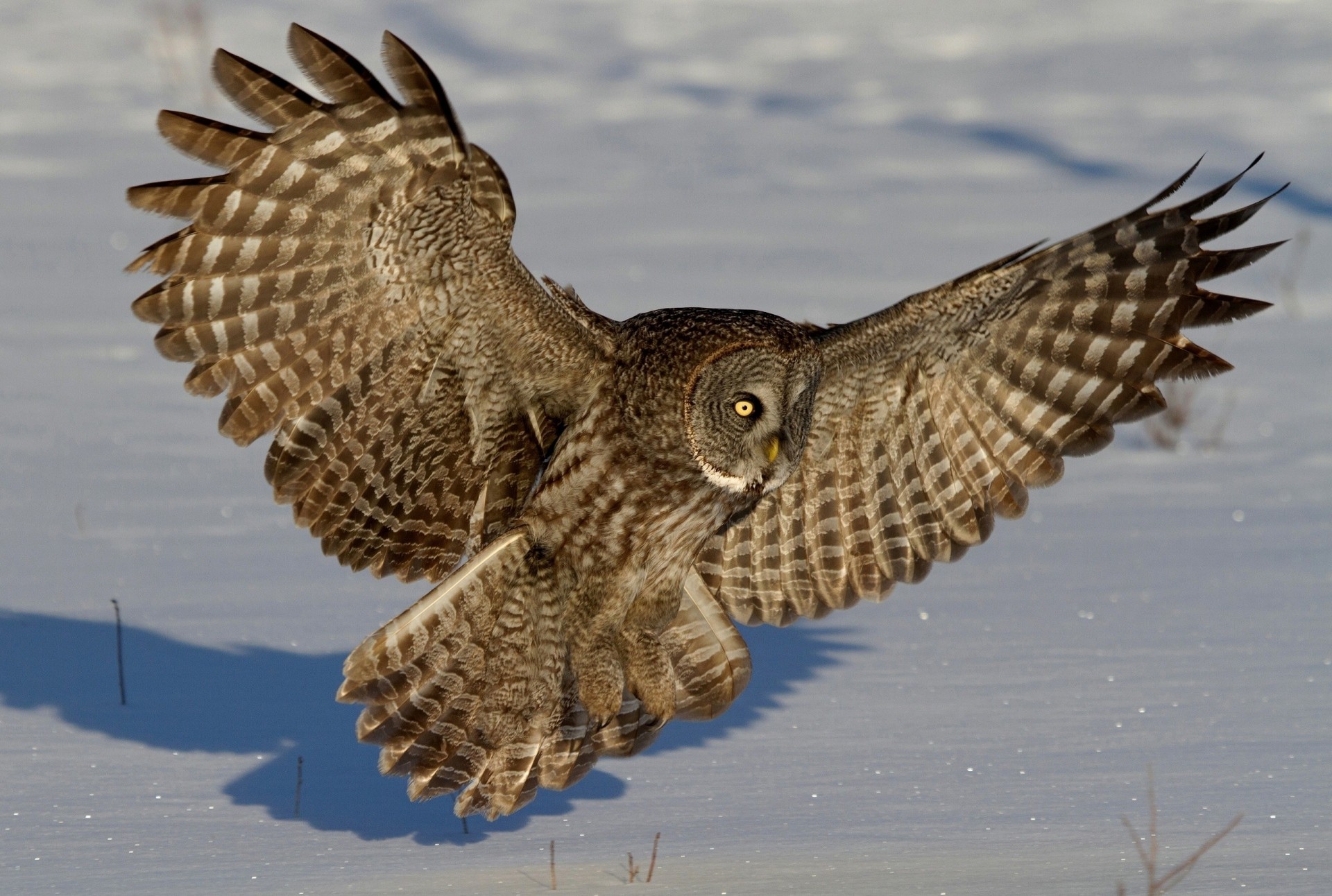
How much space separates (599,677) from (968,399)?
1.31 meters

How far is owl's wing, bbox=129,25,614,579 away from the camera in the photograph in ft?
12.4

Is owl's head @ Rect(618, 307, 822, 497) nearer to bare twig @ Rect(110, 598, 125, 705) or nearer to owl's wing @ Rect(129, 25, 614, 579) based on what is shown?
owl's wing @ Rect(129, 25, 614, 579)

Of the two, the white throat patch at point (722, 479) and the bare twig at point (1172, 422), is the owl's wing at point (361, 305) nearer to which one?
the white throat patch at point (722, 479)

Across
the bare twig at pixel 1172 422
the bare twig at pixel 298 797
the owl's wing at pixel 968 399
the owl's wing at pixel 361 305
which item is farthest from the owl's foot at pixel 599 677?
the bare twig at pixel 1172 422

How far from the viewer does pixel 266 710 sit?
15.8 feet

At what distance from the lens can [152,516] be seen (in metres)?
6.73

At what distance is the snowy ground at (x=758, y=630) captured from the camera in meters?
3.90

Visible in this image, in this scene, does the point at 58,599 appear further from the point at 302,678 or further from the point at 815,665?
the point at 815,665

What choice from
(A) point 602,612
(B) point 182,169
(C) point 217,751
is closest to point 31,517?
(C) point 217,751

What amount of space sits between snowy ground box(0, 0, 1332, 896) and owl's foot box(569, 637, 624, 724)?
237 mm

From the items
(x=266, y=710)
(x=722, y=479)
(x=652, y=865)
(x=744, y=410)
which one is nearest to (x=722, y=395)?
(x=744, y=410)

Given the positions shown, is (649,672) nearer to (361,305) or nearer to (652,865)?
(652,865)

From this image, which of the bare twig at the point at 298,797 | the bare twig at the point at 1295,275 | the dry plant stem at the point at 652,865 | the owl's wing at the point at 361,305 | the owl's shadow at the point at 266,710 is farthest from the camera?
the bare twig at the point at 1295,275

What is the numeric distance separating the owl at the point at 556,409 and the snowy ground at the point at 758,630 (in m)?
0.34
